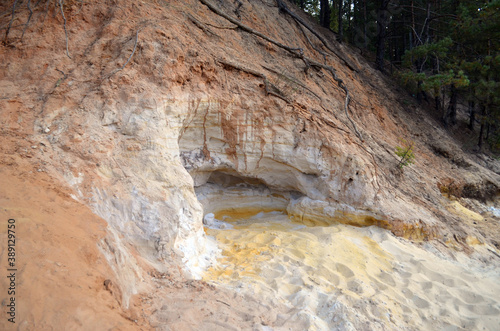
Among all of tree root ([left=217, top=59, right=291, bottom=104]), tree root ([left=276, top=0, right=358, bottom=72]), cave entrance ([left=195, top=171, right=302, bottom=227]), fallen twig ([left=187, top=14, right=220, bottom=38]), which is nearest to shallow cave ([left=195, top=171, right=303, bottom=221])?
cave entrance ([left=195, top=171, right=302, bottom=227])

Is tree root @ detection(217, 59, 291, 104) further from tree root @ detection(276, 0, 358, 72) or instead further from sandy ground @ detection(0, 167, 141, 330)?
tree root @ detection(276, 0, 358, 72)

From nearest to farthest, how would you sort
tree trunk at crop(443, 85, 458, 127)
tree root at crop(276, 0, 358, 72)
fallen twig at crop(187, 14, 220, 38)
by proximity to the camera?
fallen twig at crop(187, 14, 220, 38) → tree root at crop(276, 0, 358, 72) → tree trunk at crop(443, 85, 458, 127)

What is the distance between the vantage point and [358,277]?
13.9 ft

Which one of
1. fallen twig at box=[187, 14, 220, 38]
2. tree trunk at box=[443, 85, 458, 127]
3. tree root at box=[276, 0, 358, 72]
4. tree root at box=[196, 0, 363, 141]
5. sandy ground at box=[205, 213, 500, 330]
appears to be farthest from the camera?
tree trunk at box=[443, 85, 458, 127]

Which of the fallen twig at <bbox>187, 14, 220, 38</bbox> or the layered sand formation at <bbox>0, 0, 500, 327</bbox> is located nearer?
the layered sand formation at <bbox>0, 0, 500, 327</bbox>

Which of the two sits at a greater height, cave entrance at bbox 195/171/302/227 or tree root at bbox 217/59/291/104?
tree root at bbox 217/59/291/104

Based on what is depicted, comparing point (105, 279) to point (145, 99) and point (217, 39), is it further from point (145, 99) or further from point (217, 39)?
point (217, 39)

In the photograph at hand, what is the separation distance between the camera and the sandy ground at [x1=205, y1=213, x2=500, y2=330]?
11.8 feet

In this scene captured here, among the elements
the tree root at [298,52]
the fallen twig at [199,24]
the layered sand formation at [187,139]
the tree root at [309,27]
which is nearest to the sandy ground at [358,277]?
the layered sand formation at [187,139]

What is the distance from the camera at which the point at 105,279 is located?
8.70 ft

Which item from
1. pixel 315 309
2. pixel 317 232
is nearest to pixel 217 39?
pixel 317 232

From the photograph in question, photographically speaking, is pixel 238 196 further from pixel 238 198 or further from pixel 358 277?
pixel 358 277

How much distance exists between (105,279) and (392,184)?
5211mm

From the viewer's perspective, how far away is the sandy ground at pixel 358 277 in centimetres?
360
